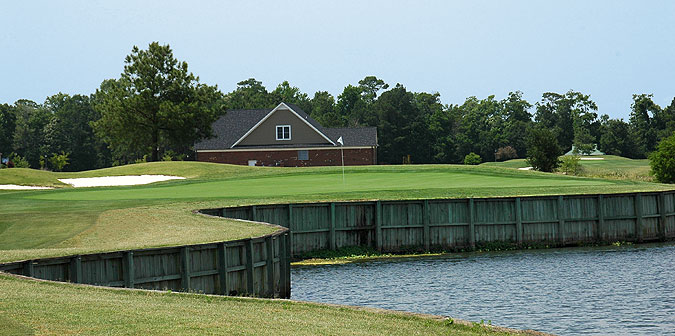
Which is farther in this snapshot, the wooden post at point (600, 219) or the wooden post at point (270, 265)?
the wooden post at point (600, 219)

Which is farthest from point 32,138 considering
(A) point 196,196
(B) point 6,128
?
(A) point 196,196

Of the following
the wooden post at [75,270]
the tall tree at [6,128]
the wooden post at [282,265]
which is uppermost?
the tall tree at [6,128]

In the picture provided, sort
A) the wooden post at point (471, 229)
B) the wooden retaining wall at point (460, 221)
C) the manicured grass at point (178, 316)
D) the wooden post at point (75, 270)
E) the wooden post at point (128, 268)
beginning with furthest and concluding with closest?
the wooden post at point (471, 229), the wooden retaining wall at point (460, 221), the wooden post at point (128, 268), the wooden post at point (75, 270), the manicured grass at point (178, 316)

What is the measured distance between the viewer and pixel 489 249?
119ft

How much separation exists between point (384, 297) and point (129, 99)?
187 ft

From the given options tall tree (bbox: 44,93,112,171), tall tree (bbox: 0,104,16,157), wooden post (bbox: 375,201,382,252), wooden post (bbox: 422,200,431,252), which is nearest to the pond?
wooden post (bbox: 422,200,431,252)

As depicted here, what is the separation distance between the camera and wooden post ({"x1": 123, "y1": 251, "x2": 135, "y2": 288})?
19141 mm

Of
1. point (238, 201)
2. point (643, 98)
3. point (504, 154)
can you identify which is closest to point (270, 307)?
point (238, 201)

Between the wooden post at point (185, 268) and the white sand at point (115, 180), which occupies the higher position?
the white sand at point (115, 180)

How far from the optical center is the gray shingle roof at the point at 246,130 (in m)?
84.7

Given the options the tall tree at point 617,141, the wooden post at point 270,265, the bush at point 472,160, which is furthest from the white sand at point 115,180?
the tall tree at point 617,141

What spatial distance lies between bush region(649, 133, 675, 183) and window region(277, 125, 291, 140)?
37480mm

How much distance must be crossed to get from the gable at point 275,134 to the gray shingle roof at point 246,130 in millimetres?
907

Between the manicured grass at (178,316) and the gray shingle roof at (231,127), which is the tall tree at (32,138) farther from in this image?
the manicured grass at (178,316)
